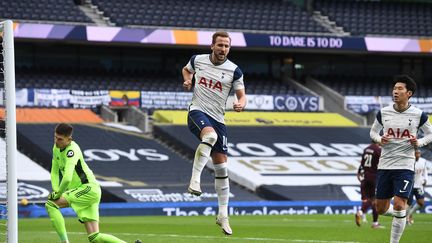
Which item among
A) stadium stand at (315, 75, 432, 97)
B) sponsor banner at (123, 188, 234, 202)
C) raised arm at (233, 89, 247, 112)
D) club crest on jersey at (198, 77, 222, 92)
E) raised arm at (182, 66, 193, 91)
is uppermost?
raised arm at (182, 66, 193, 91)

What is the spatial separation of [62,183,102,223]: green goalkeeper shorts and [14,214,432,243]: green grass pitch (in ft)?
14.2

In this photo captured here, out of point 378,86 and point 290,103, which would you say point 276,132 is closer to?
point 290,103

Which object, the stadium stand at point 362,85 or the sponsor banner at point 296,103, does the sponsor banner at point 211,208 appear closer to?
the sponsor banner at point 296,103

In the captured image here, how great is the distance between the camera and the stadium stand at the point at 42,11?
1704 inches

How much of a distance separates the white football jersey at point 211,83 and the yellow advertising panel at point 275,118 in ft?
94.7

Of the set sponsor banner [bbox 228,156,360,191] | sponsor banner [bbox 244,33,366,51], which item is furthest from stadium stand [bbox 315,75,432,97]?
sponsor banner [bbox 228,156,360,191]

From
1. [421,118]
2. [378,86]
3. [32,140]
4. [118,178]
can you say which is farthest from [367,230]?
[378,86]

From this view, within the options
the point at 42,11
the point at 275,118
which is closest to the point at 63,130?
the point at 42,11

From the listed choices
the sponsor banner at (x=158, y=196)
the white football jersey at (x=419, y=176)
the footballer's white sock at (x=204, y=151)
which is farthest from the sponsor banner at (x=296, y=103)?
the footballer's white sock at (x=204, y=151)

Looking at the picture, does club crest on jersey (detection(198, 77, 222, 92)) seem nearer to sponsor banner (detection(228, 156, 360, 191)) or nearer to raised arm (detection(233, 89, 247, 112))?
raised arm (detection(233, 89, 247, 112))

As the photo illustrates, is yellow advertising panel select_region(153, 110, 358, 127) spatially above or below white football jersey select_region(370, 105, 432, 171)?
below

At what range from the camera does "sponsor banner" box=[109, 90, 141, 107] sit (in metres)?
44.2

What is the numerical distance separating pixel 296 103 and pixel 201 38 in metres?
5.47

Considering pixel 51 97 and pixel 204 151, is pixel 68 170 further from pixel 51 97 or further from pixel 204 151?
pixel 51 97
